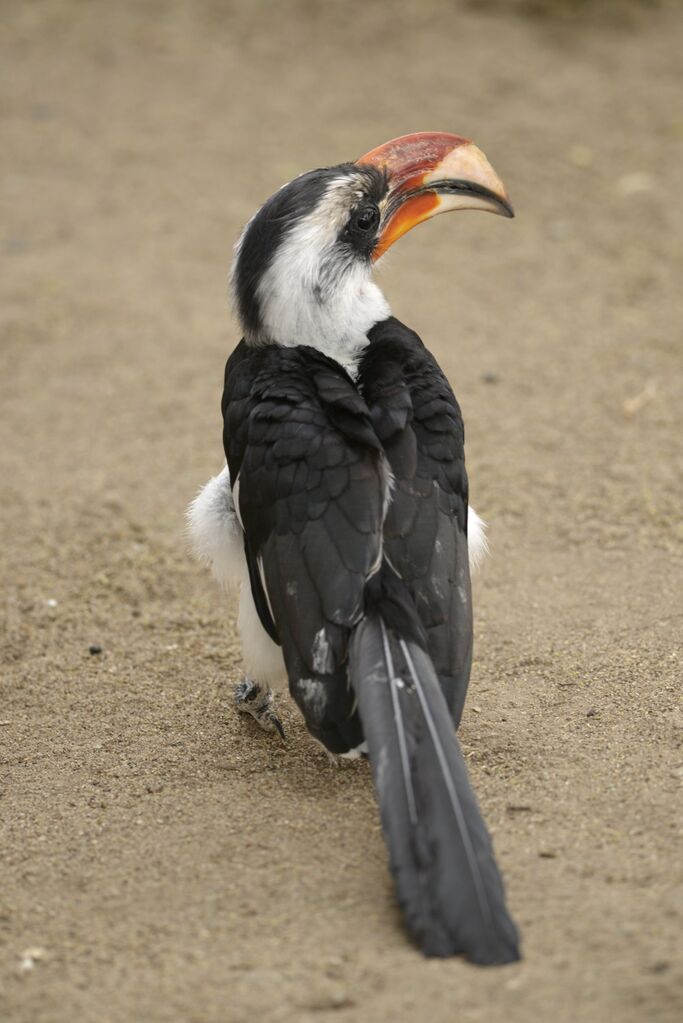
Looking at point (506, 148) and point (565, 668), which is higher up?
point (506, 148)

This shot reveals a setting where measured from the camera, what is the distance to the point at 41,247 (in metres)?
8.73

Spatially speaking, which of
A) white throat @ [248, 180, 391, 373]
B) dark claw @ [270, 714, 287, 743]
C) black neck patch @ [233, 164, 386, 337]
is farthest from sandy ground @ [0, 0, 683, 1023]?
black neck patch @ [233, 164, 386, 337]

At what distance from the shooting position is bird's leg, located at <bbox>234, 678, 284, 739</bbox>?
4.35 metres

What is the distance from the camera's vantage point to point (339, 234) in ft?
13.8

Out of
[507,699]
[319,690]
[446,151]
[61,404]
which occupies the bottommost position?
[61,404]

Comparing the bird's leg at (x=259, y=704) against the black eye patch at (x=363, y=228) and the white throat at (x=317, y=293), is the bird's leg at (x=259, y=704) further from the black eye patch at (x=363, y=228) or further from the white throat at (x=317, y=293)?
the black eye patch at (x=363, y=228)

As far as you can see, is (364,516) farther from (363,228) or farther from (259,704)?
(363,228)

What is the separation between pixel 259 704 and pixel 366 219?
1821 mm

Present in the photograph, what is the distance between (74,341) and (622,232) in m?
4.02

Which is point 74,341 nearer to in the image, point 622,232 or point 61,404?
point 61,404

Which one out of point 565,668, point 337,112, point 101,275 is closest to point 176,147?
point 337,112

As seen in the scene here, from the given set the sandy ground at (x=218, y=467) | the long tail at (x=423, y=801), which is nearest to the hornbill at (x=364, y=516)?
the long tail at (x=423, y=801)

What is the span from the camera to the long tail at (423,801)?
2.93m

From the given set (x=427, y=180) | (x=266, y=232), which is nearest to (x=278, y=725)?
(x=266, y=232)
